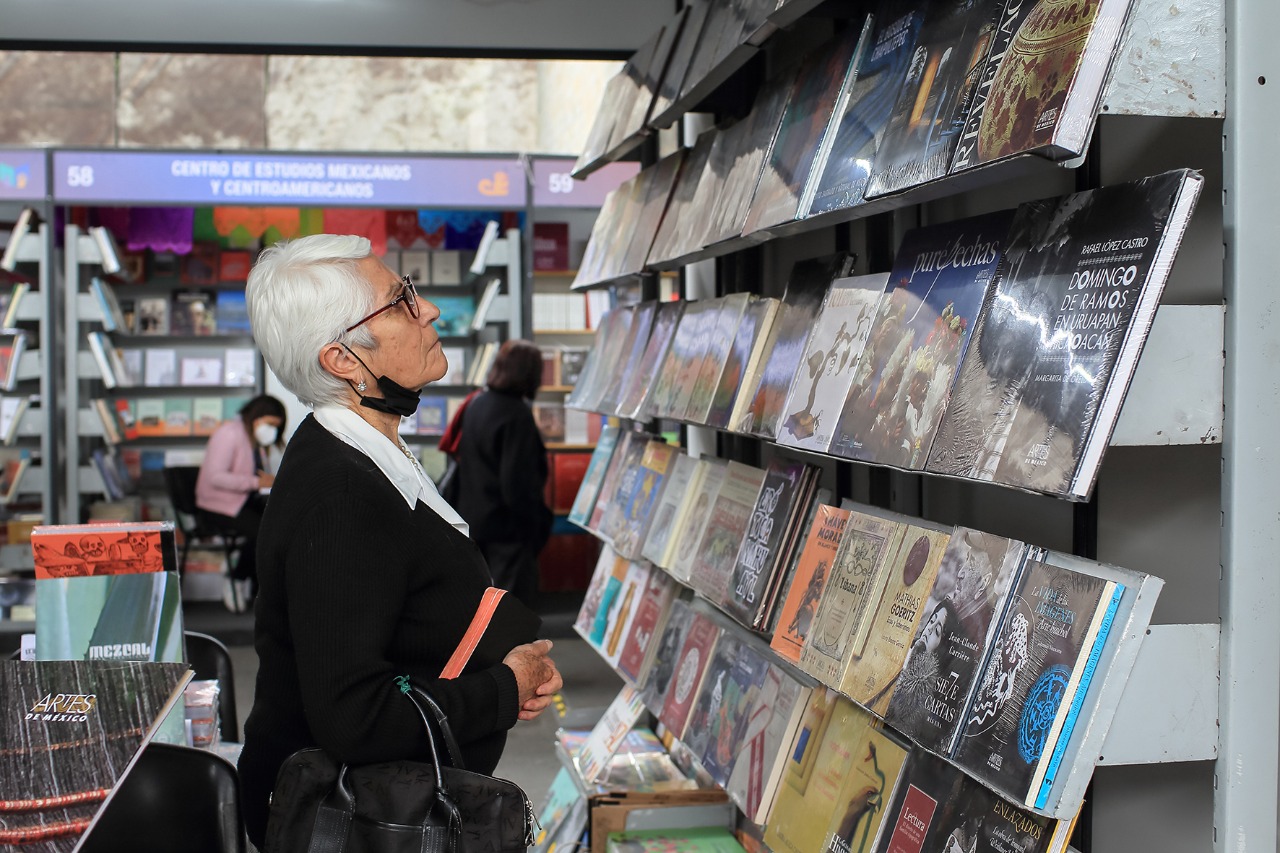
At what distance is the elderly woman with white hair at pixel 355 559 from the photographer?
1.55 m

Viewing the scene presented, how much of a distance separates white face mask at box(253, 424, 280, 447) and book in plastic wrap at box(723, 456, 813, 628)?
5148 millimetres

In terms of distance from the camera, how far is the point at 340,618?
1.55 m

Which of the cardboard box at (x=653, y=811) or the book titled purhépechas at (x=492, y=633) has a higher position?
the book titled purhépechas at (x=492, y=633)

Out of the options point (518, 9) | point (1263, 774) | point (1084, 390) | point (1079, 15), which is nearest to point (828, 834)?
point (1263, 774)

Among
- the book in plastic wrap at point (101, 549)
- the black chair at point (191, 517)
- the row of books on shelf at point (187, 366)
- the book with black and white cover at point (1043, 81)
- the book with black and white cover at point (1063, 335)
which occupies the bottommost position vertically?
the black chair at point (191, 517)

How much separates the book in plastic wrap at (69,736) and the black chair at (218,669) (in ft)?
3.92

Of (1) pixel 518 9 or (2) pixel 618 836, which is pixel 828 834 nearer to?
(2) pixel 618 836

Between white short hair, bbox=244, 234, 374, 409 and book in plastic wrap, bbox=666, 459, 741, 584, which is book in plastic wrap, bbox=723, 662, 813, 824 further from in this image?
white short hair, bbox=244, 234, 374, 409

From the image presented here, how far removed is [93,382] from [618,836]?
5800 mm

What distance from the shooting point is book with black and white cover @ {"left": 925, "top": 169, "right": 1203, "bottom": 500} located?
1235 mm

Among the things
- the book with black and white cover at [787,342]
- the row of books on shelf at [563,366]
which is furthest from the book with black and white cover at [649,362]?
the row of books on shelf at [563,366]

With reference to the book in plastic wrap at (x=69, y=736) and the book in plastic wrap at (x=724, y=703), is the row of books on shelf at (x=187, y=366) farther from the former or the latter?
the book in plastic wrap at (x=69, y=736)

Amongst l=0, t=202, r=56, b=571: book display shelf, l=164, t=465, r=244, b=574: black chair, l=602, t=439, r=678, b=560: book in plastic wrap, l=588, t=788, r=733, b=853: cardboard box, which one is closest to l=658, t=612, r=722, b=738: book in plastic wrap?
l=588, t=788, r=733, b=853: cardboard box

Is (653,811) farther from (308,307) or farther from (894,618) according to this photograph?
(308,307)
